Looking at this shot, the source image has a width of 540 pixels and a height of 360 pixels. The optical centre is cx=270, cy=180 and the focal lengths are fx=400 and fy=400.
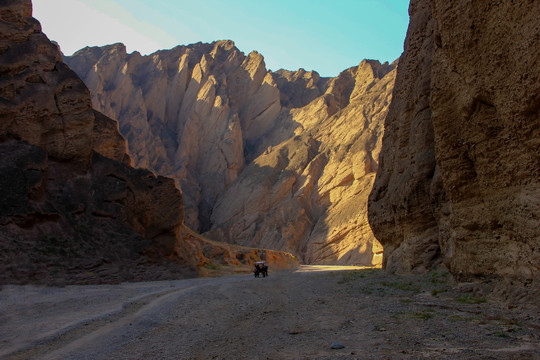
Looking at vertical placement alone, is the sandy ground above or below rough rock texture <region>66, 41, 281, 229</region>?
below

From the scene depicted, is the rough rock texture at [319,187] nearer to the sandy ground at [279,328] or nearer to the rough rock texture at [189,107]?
the rough rock texture at [189,107]

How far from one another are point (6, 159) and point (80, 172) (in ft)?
14.3

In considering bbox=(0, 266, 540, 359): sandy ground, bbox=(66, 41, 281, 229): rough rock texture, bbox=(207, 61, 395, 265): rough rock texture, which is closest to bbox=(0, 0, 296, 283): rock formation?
bbox=(0, 266, 540, 359): sandy ground

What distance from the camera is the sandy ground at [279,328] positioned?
17.8ft

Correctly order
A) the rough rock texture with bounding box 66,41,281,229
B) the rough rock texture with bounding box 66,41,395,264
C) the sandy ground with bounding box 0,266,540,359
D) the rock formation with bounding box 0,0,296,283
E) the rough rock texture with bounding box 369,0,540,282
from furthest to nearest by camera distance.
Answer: the rough rock texture with bounding box 66,41,281,229, the rough rock texture with bounding box 66,41,395,264, the rock formation with bounding box 0,0,296,283, the rough rock texture with bounding box 369,0,540,282, the sandy ground with bounding box 0,266,540,359

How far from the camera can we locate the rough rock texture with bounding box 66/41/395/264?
62.5 meters

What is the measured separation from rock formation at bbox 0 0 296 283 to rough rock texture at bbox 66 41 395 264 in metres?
30.6

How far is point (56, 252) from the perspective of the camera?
18922 mm

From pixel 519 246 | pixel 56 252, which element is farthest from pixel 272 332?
pixel 56 252

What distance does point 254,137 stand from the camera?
8956 cm

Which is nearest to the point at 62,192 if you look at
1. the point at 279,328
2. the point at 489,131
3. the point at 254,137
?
the point at 279,328

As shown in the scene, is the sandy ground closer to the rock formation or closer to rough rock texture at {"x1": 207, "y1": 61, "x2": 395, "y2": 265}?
the rock formation

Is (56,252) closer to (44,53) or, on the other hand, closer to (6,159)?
(6,159)

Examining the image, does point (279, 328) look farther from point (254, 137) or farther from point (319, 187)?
point (254, 137)
